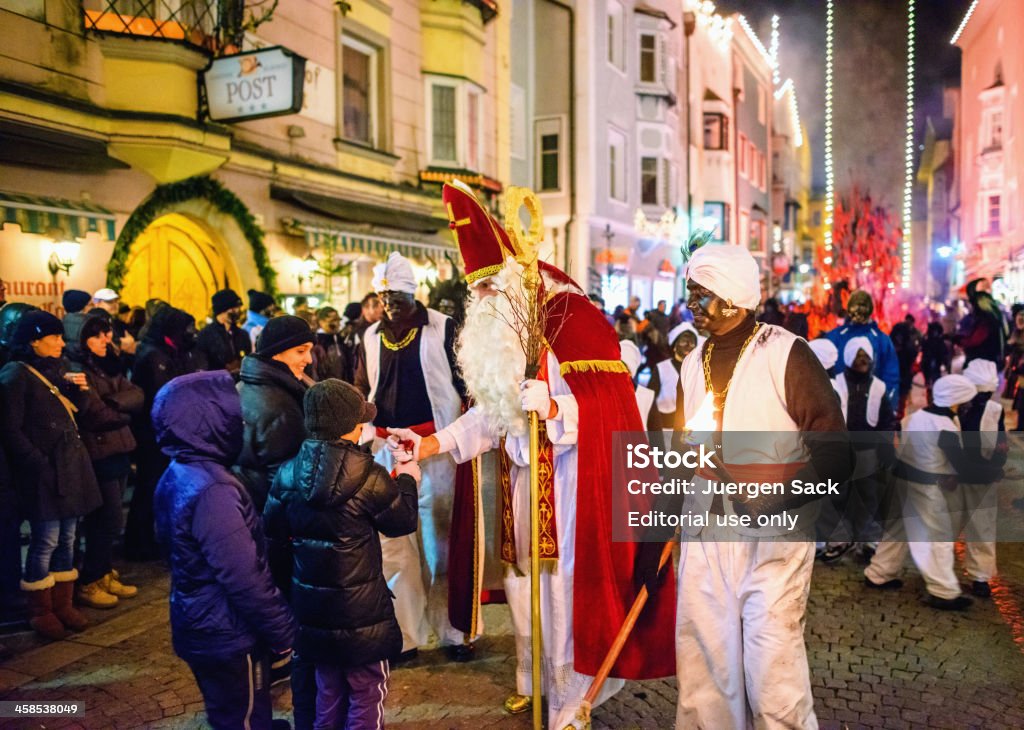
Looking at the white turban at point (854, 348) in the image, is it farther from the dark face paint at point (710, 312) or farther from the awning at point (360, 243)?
the awning at point (360, 243)

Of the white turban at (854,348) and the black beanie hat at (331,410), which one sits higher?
the white turban at (854,348)

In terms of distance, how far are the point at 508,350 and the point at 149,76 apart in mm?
8552

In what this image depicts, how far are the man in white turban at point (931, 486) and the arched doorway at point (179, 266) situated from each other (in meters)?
9.61

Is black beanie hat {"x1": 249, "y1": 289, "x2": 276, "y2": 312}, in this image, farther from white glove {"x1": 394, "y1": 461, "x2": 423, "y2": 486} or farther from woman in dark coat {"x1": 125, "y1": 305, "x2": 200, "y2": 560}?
white glove {"x1": 394, "y1": 461, "x2": 423, "y2": 486}

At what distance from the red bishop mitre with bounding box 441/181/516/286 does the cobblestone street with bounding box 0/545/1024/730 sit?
2.20 metres

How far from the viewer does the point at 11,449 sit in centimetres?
529

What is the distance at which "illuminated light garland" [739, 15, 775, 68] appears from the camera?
4083 cm

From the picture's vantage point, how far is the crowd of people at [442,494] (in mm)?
3287

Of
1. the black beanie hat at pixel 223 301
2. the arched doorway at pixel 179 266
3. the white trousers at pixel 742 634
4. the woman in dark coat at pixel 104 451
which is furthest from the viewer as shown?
the arched doorway at pixel 179 266

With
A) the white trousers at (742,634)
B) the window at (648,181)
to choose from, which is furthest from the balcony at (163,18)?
the window at (648,181)

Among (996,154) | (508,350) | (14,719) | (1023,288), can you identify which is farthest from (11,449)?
(996,154)

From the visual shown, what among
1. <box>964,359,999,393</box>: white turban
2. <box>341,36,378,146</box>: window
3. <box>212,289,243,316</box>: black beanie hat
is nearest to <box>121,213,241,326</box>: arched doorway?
<box>212,289,243,316</box>: black beanie hat

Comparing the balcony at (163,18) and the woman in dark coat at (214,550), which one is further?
the balcony at (163,18)

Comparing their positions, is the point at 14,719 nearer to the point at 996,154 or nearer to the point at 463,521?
the point at 463,521
